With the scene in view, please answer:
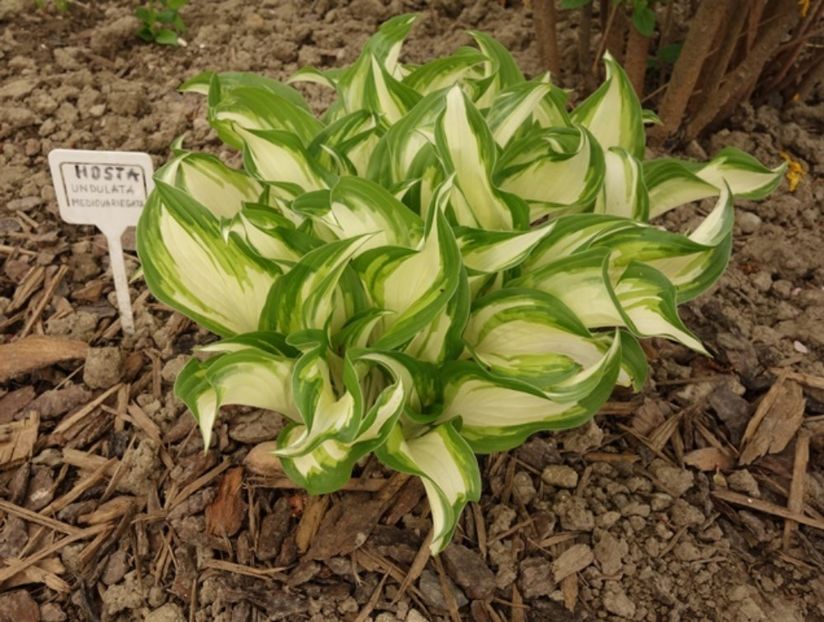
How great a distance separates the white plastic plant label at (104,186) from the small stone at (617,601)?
0.89 meters

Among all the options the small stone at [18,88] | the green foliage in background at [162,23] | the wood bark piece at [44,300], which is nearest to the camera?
the wood bark piece at [44,300]

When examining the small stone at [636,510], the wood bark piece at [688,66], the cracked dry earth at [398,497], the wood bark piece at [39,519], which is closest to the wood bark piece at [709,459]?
the cracked dry earth at [398,497]

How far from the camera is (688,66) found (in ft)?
5.43

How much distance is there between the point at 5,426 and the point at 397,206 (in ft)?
2.53

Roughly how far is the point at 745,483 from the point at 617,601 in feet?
0.98

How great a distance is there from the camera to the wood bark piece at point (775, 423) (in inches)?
50.2

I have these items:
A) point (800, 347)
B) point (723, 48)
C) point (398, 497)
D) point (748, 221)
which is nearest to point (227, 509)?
point (398, 497)

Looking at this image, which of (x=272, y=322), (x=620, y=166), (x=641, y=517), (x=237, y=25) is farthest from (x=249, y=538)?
(x=237, y=25)

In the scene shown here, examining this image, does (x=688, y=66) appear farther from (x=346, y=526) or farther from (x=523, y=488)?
(x=346, y=526)

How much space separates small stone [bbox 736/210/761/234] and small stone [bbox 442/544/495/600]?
0.99 metres

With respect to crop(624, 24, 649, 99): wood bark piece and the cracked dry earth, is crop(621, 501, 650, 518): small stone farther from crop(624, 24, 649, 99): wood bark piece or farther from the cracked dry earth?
crop(624, 24, 649, 99): wood bark piece

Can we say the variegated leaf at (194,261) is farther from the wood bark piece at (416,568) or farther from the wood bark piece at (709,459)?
the wood bark piece at (709,459)

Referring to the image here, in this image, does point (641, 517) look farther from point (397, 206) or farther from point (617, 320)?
point (397, 206)

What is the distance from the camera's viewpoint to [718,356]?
1.41 m
